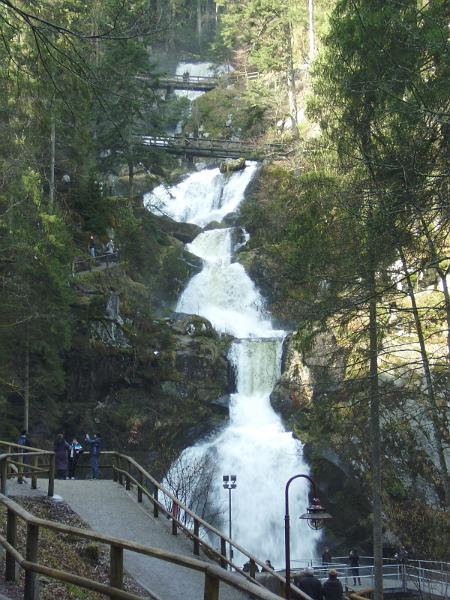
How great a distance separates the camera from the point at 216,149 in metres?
44.8

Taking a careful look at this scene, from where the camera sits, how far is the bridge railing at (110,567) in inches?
156

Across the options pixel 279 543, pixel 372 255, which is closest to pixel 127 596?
pixel 372 255

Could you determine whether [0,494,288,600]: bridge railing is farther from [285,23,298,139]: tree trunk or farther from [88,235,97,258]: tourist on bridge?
[285,23,298,139]: tree trunk

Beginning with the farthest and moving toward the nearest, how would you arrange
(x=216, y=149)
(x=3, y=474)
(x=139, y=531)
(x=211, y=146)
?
1. (x=211, y=146)
2. (x=216, y=149)
3. (x=139, y=531)
4. (x=3, y=474)

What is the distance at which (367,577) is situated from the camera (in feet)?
67.2

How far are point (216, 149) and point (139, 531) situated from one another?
36632 mm

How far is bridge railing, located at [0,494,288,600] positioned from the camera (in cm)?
395

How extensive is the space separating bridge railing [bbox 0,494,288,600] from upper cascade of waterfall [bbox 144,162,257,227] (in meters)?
39.6

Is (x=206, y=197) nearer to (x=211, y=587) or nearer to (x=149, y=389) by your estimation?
(x=149, y=389)

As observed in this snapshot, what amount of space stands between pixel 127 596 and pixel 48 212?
22704 mm

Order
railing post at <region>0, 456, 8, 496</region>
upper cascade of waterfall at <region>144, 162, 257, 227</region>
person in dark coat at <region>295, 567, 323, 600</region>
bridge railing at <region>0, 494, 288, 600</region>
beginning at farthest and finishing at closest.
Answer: upper cascade of waterfall at <region>144, 162, 257, 227</region> → railing post at <region>0, 456, 8, 496</region> → person in dark coat at <region>295, 567, 323, 600</region> → bridge railing at <region>0, 494, 288, 600</region>

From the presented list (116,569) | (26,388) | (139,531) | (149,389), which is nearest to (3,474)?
(139,531)

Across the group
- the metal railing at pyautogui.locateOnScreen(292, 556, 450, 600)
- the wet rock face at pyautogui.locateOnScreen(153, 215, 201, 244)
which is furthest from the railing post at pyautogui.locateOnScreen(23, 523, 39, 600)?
the wet rock face at pyautogui.locateOnScreen(153, 215, 201, 244)

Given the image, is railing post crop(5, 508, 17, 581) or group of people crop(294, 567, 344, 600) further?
group of people crop(294, 567, 344, 600)
